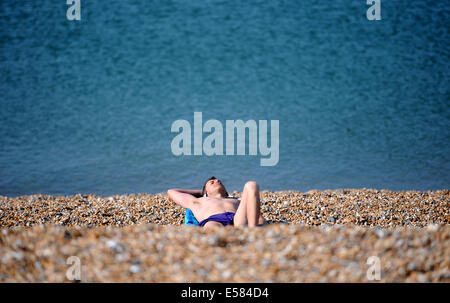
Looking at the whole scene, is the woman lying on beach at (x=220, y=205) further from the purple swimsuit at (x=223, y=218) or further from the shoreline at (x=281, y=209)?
the shoreline at (x=281, y=209)

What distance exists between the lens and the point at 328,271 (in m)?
2.78

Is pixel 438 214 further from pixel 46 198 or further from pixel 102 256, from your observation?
pixel 46 198

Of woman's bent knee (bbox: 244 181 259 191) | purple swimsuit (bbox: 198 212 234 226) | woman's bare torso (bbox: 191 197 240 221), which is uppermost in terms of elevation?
woman's bent knee (bbox: 244 181 259 191)

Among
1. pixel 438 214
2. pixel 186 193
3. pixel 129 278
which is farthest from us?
pixel 438 214

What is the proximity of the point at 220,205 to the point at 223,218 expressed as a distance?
0.93ft

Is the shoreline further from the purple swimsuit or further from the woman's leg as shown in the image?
the woman's leg

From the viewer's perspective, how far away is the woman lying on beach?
13.3 ft

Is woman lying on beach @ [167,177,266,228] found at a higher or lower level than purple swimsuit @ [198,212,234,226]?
higher

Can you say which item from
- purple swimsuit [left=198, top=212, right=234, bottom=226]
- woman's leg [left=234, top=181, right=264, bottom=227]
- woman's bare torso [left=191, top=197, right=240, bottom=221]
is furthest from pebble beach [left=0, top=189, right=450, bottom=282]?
woman's bare torso [left=191, top=197, right=240, bottom=221]

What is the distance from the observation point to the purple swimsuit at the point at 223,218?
4488 millimetres

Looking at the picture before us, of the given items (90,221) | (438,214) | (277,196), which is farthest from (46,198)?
(438,214)

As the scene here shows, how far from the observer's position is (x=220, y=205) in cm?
478

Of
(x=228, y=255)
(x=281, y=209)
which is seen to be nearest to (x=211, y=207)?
(x=228, y=255)

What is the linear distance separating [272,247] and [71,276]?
1.73 meters
